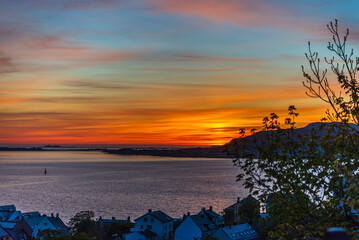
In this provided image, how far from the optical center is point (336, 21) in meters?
13.6

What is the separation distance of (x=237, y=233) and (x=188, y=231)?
9.43m

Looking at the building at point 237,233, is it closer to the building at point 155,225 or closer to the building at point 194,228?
the building at point 194,228

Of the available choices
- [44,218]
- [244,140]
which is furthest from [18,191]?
[244,140]

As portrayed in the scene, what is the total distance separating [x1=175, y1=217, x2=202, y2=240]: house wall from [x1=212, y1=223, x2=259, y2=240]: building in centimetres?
610

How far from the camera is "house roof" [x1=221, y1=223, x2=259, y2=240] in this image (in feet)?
217

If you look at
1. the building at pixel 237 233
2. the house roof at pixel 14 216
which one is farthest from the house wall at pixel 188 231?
the house roof at pixel 14 216

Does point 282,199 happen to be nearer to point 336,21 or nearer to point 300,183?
point 300,183

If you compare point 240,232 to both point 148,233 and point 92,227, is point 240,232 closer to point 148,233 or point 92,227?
point 148,233

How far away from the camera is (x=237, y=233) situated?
68000 mm

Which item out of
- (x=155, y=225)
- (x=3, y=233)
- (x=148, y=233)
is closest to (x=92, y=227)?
(x=148, y=233)

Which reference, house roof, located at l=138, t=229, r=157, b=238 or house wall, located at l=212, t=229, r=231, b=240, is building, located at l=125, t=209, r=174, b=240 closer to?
house roof, located at l=138, t=229, r=157, b=238

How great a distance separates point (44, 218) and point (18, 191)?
102 m


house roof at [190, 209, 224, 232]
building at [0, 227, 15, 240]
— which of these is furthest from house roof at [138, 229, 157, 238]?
building at [0, 227, 15, 240]

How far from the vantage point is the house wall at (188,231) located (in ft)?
239
